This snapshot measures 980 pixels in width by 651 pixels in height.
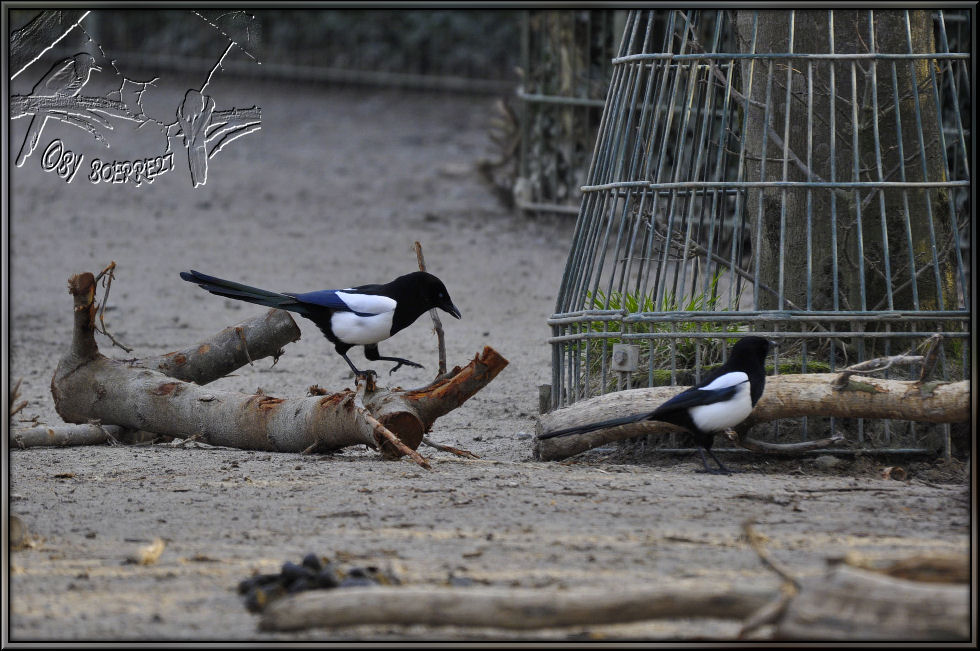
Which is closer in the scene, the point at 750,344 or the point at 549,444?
the point at 750,344

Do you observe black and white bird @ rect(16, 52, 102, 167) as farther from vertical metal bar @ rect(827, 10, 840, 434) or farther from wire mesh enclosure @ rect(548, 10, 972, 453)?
vertical metal bar @ rect(827, 10, 840, 434)

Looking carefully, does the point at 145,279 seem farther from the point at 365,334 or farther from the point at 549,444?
the point at 549,444

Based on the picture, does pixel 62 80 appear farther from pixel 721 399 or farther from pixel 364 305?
pixel 721 399

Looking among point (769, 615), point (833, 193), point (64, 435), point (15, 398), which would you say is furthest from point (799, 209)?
point (64, 435)

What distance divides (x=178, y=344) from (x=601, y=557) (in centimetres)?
511

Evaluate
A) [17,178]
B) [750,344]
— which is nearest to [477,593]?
[750,344]

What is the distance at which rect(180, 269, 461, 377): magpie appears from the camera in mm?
5027

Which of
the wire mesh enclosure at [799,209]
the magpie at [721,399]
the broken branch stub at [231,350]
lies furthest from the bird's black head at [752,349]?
the broken branch stub at [231,350]

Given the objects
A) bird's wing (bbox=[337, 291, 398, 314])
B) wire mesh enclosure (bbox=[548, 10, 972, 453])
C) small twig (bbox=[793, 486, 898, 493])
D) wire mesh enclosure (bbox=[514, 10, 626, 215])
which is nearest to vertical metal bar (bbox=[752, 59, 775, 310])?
wire mesh enclosure (bbox=[548, 10, 972, 453])

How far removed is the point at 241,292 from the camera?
192 inches

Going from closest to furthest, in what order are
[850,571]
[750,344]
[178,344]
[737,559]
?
1. [850,571]
2. [737,559]
3. [750,344]
4. [178,344]

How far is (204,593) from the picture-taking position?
9.66ft

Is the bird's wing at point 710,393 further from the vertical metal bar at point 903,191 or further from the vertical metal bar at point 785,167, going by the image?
the vertical metal bar at point 903,191

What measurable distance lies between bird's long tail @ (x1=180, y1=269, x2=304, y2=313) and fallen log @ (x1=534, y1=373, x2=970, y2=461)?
117 cm
